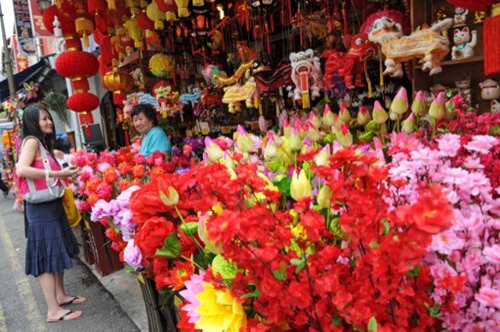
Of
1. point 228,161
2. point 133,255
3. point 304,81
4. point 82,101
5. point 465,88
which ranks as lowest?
point 133,255

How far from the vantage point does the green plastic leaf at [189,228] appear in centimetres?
87

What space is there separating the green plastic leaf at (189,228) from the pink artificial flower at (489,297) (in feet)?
1.84

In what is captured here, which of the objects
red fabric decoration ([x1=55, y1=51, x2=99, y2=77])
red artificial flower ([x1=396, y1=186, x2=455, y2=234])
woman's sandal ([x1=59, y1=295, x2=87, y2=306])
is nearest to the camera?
red artificial flower ([x1=396, y1=186, x2=455, y2=234])

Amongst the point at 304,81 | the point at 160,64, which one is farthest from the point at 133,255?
the point at 160,64

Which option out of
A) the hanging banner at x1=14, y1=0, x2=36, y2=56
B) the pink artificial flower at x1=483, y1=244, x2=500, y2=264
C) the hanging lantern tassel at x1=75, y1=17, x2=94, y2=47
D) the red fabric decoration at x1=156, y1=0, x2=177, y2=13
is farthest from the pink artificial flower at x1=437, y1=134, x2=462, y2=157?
the hanging banner at x1=14, y1=0, x2=36, y2=56

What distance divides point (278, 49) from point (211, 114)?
43.9 inches

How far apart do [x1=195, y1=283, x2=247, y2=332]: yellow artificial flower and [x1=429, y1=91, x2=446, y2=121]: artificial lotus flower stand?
954 millimetres

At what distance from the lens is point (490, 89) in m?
2.53

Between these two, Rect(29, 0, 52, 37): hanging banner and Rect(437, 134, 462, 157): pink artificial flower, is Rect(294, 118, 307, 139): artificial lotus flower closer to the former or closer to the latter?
Rect(437, 134, 462, 157): pink artificial flower

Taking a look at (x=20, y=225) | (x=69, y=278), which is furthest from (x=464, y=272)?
(x=20, y=225)

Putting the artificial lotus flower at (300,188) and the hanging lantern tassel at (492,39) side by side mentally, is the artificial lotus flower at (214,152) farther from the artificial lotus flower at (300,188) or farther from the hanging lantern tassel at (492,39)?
the hanging lantern tassel at (492,39)

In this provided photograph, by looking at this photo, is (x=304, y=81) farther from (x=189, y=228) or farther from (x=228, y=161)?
(x=189, y=228)

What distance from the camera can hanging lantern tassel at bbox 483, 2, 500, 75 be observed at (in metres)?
1.62

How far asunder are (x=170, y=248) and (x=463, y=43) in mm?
2443
